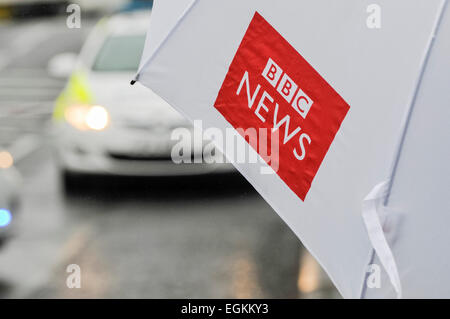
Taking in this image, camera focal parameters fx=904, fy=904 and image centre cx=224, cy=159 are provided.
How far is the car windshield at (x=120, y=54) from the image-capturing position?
8.83 meters

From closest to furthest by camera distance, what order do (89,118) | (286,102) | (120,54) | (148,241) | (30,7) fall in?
(286,102)
(148,241)
(89,118)
(120,54)
(30,7)

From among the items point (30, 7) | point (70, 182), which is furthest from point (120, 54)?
point (30, 7)

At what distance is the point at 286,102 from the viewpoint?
2.61 m

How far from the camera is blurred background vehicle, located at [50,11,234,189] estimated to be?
26.3 ft

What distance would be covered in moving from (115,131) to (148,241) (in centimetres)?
157

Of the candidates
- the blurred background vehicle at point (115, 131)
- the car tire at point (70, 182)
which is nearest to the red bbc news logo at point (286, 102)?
the blurred background vehicle at point (115, 131)

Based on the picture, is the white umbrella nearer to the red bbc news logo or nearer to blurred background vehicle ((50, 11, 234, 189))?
the red bbc news logo

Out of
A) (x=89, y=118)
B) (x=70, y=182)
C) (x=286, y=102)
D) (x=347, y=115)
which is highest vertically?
(x=89, y=118)

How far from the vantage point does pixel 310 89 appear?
8.39 feet

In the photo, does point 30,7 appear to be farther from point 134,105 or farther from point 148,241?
point 148,241

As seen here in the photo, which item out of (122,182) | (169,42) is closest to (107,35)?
(122,182)

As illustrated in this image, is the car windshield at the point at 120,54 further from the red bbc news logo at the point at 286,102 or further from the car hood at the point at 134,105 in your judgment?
the red bbc news logo at the point at 286,102
